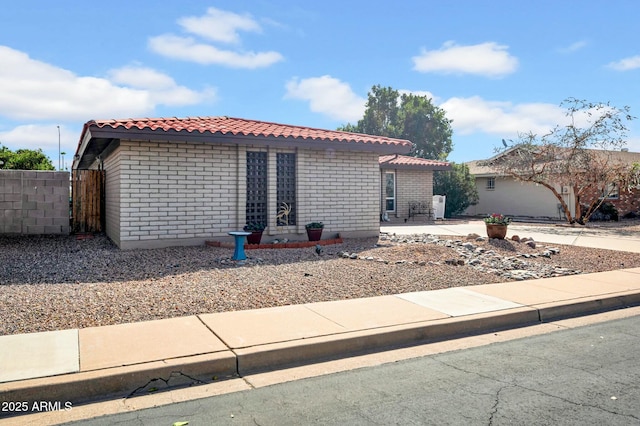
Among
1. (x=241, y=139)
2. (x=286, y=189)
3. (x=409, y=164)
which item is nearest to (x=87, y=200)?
(x=241, y=139)

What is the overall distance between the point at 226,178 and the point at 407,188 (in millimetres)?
13798

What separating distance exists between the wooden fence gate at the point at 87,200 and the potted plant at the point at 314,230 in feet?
20.7

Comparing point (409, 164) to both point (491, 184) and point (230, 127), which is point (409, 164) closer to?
point (491, 184)

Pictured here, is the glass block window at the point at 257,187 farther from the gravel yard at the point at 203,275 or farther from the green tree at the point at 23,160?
the green tree at the point at 23,160

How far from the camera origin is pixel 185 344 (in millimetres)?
4965

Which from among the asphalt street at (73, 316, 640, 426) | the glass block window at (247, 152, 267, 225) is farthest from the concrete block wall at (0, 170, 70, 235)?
the asphalt street at (73, 316, 640, 426)

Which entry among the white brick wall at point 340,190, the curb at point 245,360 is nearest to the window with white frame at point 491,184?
the white brick wall at point 340,190

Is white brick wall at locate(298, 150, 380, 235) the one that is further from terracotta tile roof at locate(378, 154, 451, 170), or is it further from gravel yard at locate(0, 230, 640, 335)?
terracotta tile roof at locate(378, 154, 451, 170)

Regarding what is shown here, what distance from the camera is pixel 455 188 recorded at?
94.7 feet

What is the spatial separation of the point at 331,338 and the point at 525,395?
6.42 feet

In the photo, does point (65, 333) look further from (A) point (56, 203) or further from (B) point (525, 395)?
(A) point (56, 203)

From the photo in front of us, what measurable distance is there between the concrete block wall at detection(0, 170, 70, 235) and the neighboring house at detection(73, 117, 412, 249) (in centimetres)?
116

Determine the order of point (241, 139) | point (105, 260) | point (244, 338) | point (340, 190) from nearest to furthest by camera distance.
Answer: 1. point (244, 338)
2. point (105, 260)
3. point (241, 139)
4. point (340, 190)

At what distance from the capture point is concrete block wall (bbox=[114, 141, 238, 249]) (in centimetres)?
1071
